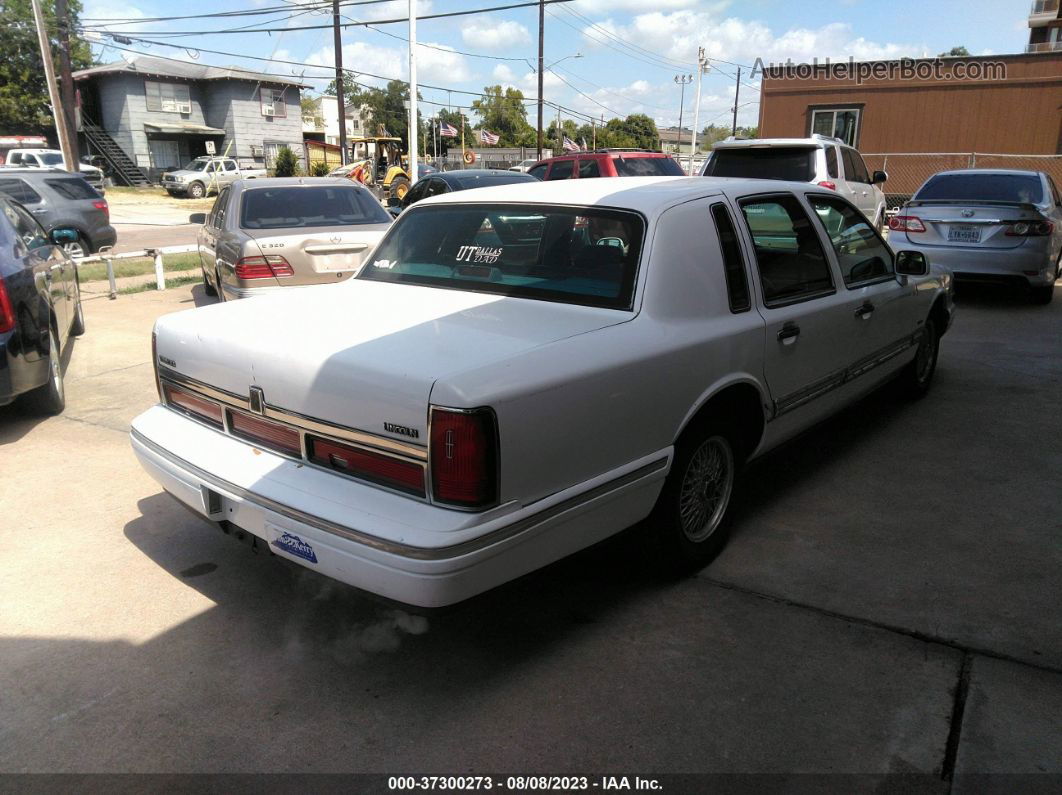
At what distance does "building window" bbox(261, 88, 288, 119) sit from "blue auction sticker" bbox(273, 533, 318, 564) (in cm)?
5226

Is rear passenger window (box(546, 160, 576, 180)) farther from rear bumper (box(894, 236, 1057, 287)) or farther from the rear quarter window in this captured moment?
the rear quarter window

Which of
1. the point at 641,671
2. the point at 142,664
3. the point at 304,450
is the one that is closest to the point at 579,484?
the point at 641,671

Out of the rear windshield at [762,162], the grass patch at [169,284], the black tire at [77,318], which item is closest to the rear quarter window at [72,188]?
the grass patch at [169,284]

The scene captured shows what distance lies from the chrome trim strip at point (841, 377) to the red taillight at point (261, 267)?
4.83 meters

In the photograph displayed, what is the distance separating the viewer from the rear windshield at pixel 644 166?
14.2 meters

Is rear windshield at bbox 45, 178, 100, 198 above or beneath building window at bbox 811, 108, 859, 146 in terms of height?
beneath

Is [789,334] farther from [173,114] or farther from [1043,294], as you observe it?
[173,114]

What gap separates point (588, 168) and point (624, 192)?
11.2 meters

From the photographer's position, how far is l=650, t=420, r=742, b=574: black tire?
3295mm

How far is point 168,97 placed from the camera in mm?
46250

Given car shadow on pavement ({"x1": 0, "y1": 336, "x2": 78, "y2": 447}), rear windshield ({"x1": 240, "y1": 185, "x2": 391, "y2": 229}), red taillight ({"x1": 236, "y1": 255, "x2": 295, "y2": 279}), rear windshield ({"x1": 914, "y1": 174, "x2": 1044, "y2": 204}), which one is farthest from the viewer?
rear windshield ({"x1": 914, "y1": 174, "x2": 1044, "y2": 204})

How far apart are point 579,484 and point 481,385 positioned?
21.2 inches

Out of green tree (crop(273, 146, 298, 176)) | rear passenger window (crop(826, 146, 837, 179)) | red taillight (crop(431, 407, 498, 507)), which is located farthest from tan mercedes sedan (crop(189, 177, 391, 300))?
green tree (crop(273, 146, 298, 176))

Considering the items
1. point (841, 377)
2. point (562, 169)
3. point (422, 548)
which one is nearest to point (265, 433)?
point (422, 548)
